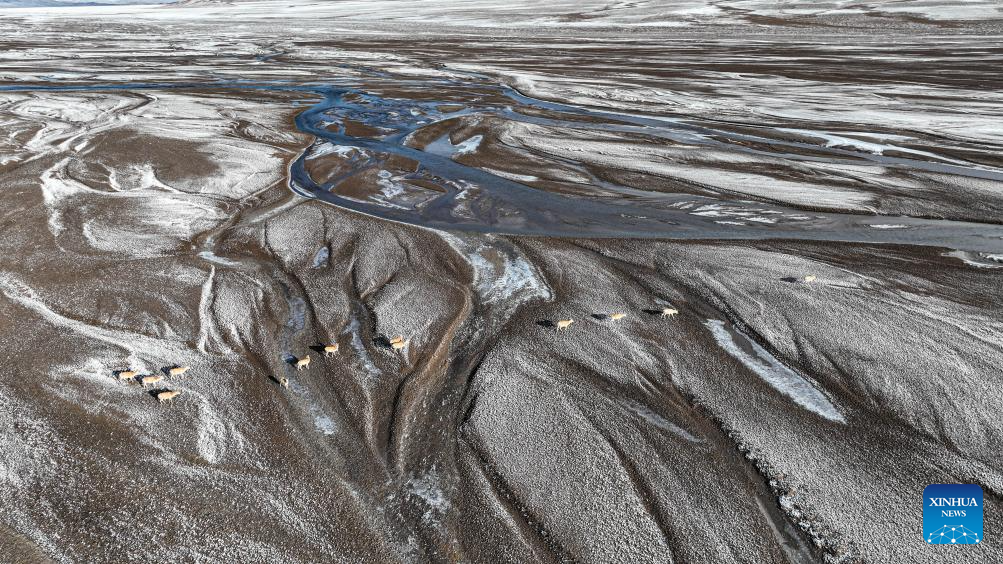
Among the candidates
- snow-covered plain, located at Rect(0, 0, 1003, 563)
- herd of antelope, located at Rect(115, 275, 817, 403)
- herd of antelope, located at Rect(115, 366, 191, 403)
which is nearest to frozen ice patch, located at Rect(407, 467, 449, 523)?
snow-covered plain, located at Rect(0, 0, 1003, 563)

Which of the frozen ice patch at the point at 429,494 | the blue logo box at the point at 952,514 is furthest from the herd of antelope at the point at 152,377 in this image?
the blue logo box at the point at 952,514

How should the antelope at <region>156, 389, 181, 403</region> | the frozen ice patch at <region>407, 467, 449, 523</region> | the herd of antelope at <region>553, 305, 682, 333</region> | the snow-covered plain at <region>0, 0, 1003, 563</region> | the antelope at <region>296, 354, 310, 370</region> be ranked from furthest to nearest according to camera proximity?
the herd of antelope at <region>553, 305, 682, 333</region> < the antelope at <region>296, 354, 310, 370</region> < the antelope at <region>156, 389, 181, 403</region> < the frozen ice patch at <region>407, 467, 449, 523</region> < the snow-covered plain at <region>0, 0, 1003, 563</region>

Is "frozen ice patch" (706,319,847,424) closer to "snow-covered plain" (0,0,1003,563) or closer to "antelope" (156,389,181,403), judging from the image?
"snow-covered plain" (0,0,1003,563)

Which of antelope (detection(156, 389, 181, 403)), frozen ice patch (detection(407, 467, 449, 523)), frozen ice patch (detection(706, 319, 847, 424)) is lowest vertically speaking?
frozen ice patch (detection(407, 467, 449, 523))

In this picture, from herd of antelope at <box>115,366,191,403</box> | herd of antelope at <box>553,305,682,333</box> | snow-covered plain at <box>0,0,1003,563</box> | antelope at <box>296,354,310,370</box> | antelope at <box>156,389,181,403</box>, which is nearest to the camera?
snow-covered plain at <box>0,0,1003,563</box>

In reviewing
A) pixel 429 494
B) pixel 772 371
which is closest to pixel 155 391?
pixel 429 494

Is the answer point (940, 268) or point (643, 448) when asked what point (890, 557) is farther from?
point (940, 268)
